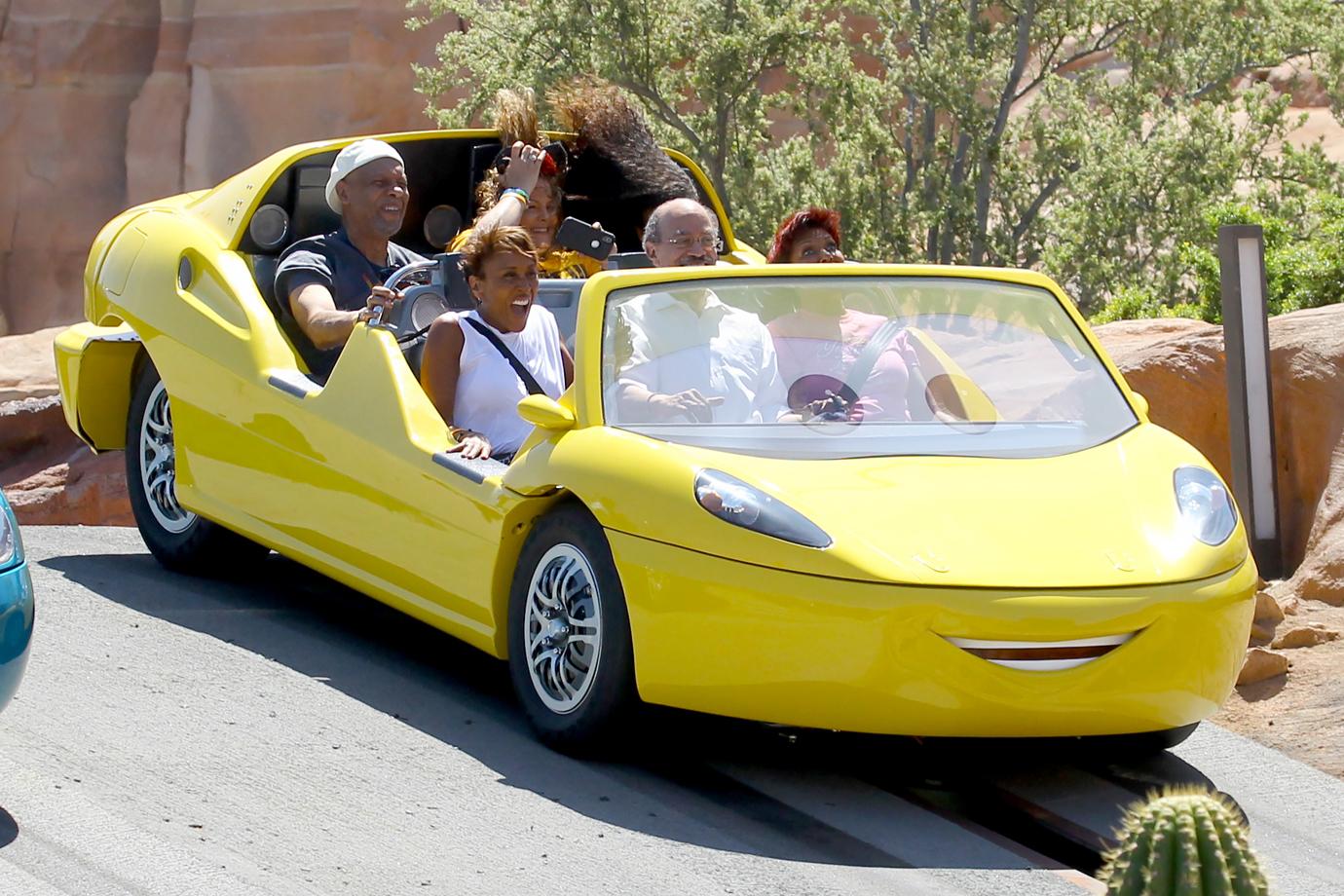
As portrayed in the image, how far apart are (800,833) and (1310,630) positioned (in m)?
2.80

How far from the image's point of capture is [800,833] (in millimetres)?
4562

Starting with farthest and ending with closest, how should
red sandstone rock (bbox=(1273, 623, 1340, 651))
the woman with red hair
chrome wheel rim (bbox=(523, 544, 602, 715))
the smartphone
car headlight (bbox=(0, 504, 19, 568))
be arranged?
the smartphone → red sandstone rock (bbox=(1273, 623, 1340, 651)) → the woman with red hair → chrome wheel rim (bbox=(523, 544, 602, 715)) → car headlight (bbox=(0, 504, 19, 568))

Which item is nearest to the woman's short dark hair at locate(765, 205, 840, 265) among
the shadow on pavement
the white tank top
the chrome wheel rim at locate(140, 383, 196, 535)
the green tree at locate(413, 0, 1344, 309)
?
the white tank top

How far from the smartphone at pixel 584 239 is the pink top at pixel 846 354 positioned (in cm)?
215

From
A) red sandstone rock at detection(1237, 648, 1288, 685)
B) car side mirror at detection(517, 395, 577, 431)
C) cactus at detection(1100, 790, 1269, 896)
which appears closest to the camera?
cactus at detection(1100, 790, 1269, 896)

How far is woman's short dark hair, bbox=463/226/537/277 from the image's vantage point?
609cm

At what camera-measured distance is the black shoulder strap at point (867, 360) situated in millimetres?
5473

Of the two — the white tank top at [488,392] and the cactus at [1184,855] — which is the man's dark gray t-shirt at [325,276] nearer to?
the white tank top at [488,392]

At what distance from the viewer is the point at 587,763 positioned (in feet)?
16.5

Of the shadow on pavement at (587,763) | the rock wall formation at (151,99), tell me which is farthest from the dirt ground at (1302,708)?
the rock wall formation at (151,99)

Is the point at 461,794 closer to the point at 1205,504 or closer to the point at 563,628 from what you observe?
the point at 563,628

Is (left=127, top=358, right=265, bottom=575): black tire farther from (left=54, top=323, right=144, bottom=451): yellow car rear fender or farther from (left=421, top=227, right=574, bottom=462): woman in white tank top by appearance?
(left=421, top=227, right=574, bottom=462): woman in white tank top

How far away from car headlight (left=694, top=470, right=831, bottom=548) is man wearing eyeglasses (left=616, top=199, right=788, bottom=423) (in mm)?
517

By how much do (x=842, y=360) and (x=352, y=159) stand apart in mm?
2351
